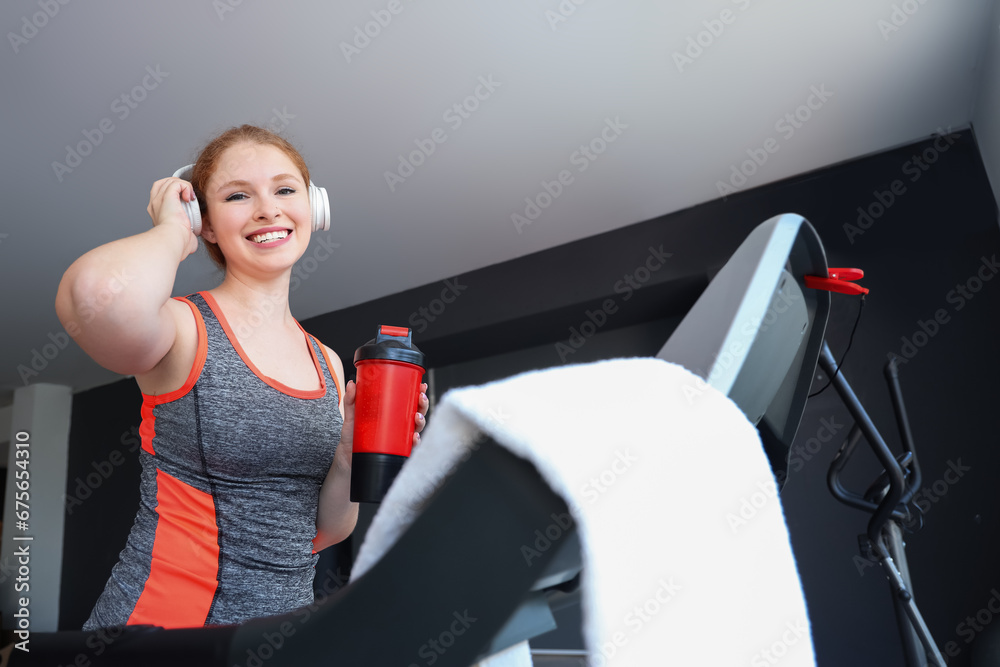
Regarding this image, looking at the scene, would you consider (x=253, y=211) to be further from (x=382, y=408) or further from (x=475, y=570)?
(x=475, y=570)

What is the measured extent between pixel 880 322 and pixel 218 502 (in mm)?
3416

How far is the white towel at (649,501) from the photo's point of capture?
27cm

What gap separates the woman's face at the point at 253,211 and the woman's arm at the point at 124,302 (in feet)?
→ 0.59

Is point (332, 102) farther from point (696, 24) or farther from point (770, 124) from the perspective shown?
point (770, 124)

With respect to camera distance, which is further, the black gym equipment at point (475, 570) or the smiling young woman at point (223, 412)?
the smiling young woman at point (223, 412)

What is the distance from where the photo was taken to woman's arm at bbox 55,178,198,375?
0.55 meters

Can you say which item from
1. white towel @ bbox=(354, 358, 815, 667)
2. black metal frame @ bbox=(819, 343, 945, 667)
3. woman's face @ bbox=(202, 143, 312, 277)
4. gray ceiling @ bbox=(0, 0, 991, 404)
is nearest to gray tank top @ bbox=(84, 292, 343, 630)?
woman's face @ bbox=(202, 143, 312, 277)

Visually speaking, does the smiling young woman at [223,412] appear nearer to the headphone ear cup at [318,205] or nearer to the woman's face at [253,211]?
the woman's face at [253,211]

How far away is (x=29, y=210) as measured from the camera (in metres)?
3.46

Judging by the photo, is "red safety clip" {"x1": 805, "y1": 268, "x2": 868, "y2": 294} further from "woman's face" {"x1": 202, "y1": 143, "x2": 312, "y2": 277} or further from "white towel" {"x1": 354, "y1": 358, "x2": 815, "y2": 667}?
"woman's face" {"x1": 202, "y1": 143, "x2": 312, "y2": 277}

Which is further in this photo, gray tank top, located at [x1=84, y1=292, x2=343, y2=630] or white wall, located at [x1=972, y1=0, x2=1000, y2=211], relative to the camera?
white wall, located at [x1=972, y1=0, x2=1000, y2=211]

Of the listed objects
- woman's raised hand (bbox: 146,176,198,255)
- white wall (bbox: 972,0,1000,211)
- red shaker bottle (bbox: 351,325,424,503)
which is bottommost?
red shaker bottle (bbox: 351,325,424,503)

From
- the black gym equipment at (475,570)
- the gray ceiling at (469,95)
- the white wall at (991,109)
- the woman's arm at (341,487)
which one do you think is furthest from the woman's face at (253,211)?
the white wall at (991,109)

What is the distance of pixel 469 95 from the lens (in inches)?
111
